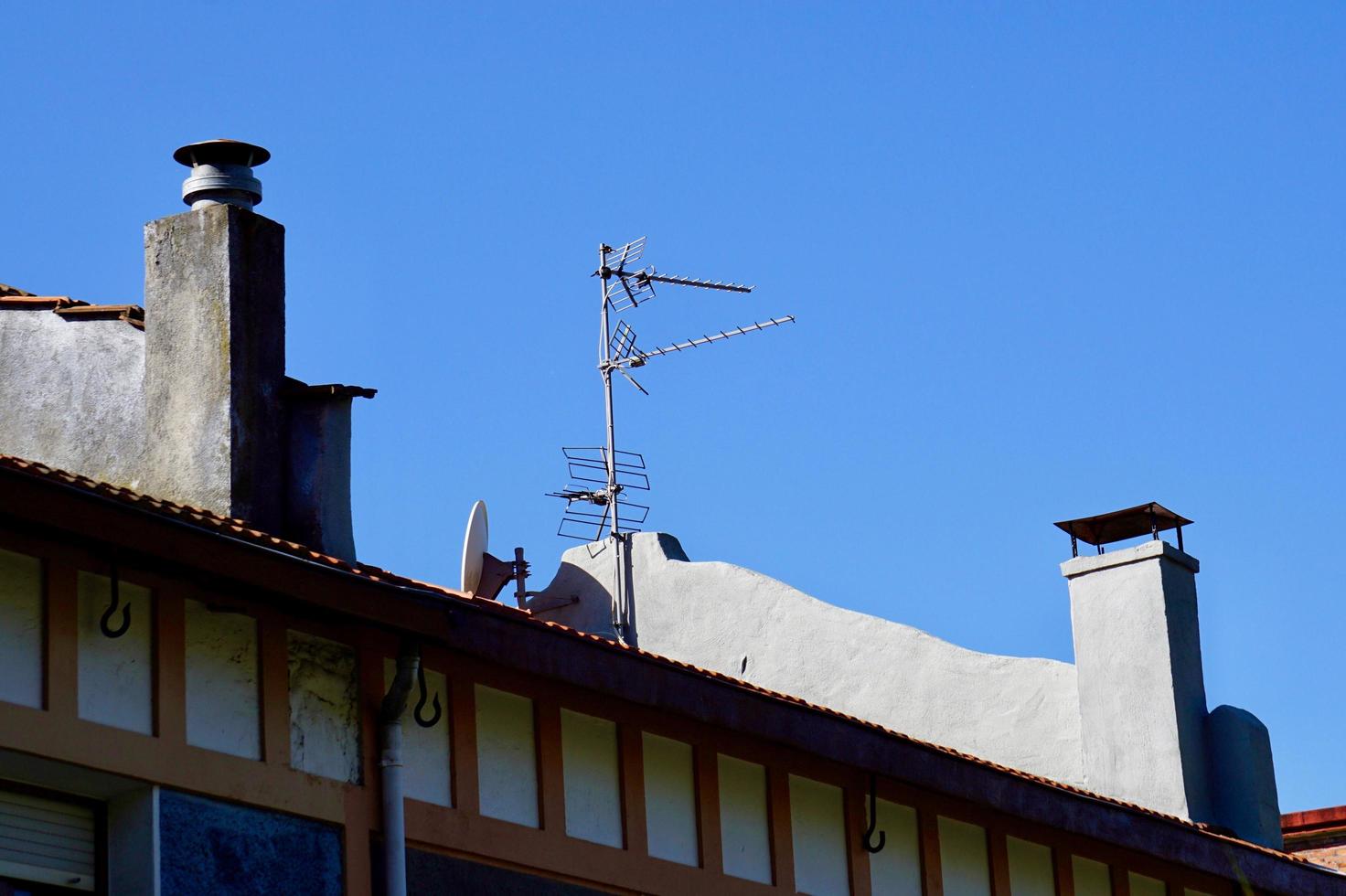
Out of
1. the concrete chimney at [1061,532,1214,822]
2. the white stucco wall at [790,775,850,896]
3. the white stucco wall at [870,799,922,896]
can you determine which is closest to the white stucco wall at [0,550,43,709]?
the white stucco wall at [790,775,850,896]

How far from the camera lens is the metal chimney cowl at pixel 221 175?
12875 millimetres

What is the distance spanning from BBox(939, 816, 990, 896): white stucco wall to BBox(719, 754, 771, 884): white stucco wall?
1648mm

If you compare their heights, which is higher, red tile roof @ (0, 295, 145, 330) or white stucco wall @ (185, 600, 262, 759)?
red tile roof @ (0, 295, 145, 330)

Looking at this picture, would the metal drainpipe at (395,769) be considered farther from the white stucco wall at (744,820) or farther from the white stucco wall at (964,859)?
the white stucco wall at (964,859)

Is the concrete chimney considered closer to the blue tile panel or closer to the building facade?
the building facade

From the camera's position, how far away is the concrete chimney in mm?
19188

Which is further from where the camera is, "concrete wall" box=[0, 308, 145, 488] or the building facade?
"concrete wall" box=[0, 308, 145, 488]

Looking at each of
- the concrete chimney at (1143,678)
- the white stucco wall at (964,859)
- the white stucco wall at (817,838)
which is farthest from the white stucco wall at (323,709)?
the concrete chimney at (1143,678)

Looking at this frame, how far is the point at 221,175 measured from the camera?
1289cm

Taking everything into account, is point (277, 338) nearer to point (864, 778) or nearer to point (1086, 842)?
point (864, 778)

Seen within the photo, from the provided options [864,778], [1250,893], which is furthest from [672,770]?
[1250,893]

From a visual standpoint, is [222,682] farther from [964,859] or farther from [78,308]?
[964,859]

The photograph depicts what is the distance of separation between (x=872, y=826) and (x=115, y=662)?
5341mm

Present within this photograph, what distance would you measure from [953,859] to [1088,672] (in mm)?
6274
